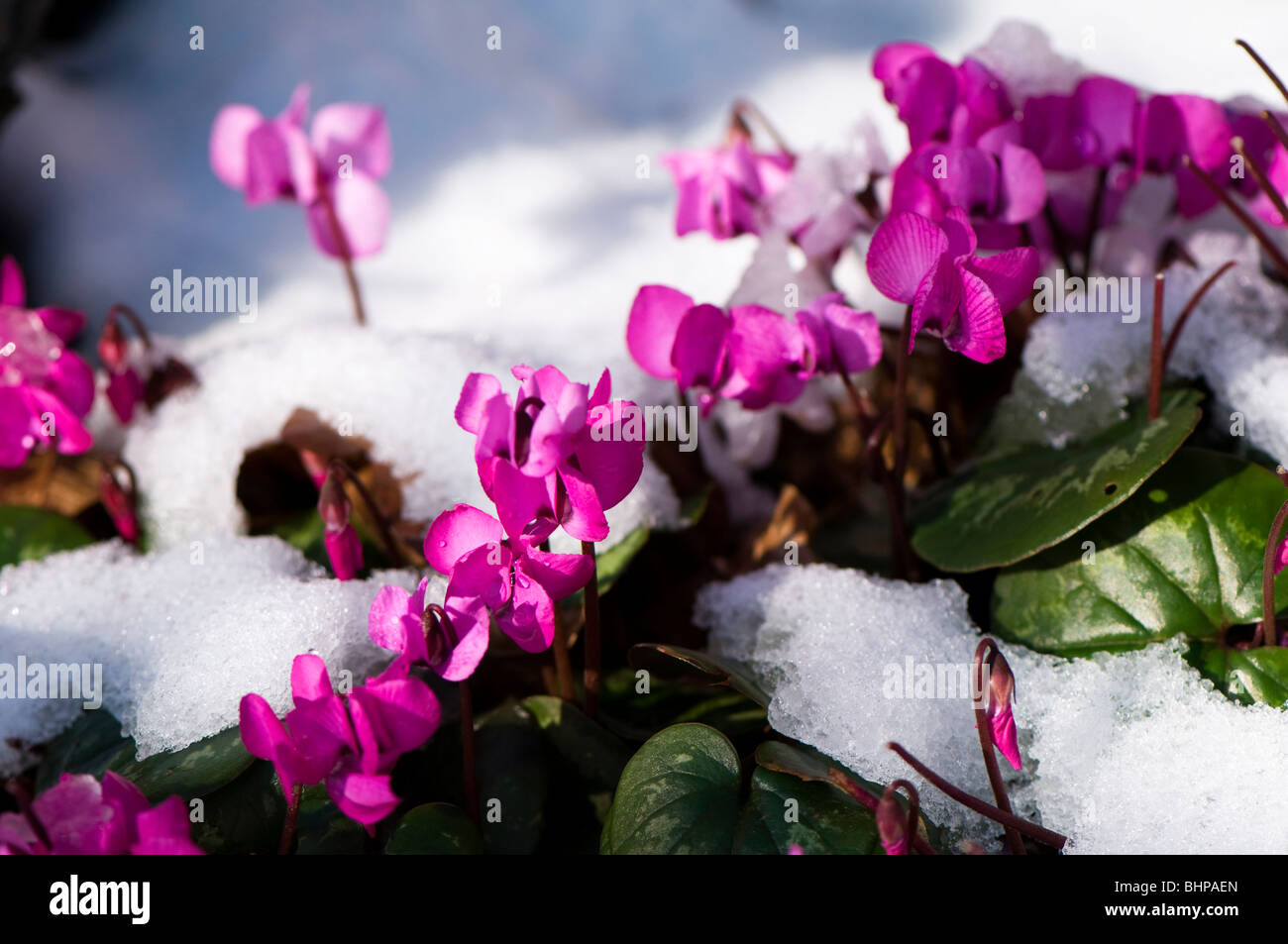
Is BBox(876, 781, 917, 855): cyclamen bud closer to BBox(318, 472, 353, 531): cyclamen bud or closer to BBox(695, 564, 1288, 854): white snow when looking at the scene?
BBox(695, 564, 1288, 854): white snow

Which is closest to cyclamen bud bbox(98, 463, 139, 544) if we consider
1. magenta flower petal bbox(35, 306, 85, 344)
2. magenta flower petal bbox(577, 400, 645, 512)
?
magenta flower petal bbox(35, 306, 85, 344)

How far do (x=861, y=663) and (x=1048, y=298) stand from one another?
0.44m

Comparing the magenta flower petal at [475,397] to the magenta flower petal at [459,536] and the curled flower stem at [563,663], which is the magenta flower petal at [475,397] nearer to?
the magenta flower petal at [459,536]

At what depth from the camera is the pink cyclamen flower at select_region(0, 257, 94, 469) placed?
92 centimetres

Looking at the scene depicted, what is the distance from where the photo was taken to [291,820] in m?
0.57

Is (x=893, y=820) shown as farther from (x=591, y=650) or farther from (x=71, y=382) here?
(x=71, y=382)

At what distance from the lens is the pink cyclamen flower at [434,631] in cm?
57

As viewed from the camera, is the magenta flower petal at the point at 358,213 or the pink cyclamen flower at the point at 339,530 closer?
the pink cyclamen flower at the point at 339,530

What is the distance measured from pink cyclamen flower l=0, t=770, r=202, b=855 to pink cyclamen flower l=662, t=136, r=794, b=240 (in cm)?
69

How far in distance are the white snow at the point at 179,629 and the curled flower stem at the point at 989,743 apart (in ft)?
1.29

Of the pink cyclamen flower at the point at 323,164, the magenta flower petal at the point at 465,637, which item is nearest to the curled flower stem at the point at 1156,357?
the magenta flower petal at the point at 465,637

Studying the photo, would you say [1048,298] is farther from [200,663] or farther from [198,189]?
[198,189]

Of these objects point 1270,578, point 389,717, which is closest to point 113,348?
point 389,717
